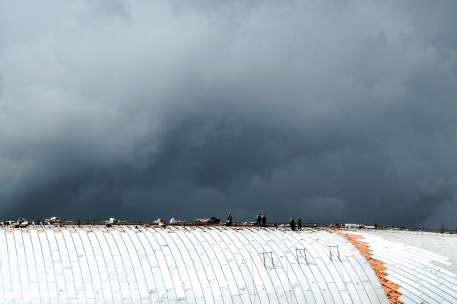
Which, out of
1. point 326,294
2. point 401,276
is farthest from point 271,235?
point 401,276

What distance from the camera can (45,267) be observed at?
60.2 metres

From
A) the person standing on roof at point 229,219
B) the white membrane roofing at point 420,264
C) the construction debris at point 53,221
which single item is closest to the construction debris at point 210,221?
the person standing on roof at point 229,219

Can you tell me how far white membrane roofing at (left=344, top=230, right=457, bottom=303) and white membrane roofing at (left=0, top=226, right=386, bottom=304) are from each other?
377 cm

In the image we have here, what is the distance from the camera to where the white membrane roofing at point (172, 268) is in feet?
193

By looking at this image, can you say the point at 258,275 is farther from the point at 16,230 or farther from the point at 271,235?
the point at 16,230

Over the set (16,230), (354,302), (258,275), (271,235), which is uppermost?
(16,230)

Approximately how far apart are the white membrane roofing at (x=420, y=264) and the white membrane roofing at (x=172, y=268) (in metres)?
3.77

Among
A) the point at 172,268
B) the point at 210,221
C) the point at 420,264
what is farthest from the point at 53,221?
the point at 420,264

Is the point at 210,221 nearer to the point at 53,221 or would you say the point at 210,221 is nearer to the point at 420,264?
the point at 53,221

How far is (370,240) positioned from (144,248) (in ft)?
136

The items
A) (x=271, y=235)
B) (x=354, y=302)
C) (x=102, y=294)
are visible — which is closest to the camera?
(x=102, y=294)

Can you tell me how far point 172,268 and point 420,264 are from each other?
133ft

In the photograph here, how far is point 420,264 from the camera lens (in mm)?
72062

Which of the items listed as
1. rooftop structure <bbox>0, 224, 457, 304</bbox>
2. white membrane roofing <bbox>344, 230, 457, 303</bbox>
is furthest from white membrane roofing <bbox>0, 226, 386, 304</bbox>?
white membrane roofing <bbox>344, 230, 457, 303</bbox>
